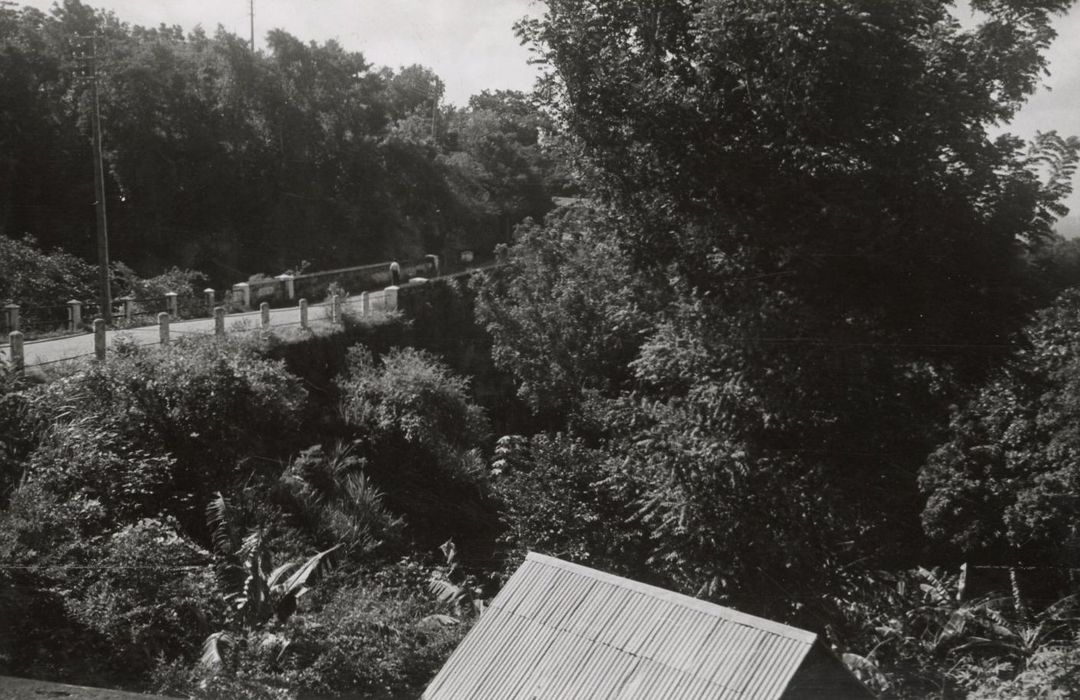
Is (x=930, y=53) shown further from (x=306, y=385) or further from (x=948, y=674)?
(x=306, y=385)

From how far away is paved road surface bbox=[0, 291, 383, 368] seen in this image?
17688 millimetres

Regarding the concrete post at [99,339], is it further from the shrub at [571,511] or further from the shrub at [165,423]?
the shrub at [571,511]

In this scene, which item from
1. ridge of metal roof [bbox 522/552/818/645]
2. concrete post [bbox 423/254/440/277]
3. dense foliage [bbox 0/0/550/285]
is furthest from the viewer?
concrete post [bbox 423/254/440/277]

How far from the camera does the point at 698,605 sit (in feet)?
25.5

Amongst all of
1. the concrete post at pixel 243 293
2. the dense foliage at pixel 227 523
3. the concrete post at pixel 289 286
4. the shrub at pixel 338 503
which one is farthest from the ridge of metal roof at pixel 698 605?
the concrete post at pixel 289 286

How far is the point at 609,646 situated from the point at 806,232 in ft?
19.5

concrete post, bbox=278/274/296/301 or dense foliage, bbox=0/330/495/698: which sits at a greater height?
concrete post, bbox=278/274/296/301

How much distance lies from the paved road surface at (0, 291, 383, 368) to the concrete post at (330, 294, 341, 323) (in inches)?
7.4

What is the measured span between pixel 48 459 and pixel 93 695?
38.7 feet

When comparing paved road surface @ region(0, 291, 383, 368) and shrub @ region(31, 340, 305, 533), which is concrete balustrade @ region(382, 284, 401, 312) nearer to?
paved road surface @ region(0, 291, 383, 368)

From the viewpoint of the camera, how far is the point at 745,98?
1196cm

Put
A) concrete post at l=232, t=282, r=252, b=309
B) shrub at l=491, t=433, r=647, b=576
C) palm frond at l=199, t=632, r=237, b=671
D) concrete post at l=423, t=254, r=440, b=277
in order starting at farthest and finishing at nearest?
concrete post at l=423, t=254, r=440, b=277 → concrete post at l=232, t=282, r=252, b=309 → shrub at l=491, t=433, r=647, b=576 → palm frond at l=199, t=632, r=237, b=671

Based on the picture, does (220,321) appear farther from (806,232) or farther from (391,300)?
(806,232)

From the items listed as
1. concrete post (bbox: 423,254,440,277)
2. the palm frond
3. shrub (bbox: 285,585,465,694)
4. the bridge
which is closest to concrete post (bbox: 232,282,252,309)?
the bridge
